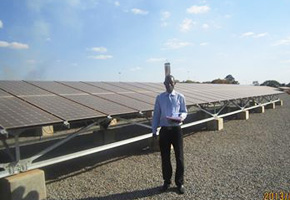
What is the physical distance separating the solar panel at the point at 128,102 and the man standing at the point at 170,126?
2477 mm

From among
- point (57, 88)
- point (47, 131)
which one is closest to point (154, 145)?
point (57, 88)

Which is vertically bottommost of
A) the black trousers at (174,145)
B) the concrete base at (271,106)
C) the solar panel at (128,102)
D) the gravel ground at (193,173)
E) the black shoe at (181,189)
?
the concrete base at (271,106)

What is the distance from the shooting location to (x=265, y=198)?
4930mm

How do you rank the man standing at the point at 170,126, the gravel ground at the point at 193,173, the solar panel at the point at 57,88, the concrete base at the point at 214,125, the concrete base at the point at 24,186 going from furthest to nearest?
the concrete base at the point at 214,125 < the solar panel at the point at 57,88 < the gravel ground at the point at 193,173 < the man standing at the point at 170,126 < the concrete base at the point at 24,186

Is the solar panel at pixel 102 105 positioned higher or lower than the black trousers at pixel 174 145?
higher

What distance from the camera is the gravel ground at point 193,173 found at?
17.6ft

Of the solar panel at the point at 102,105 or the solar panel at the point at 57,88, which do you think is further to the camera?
the solar panel at the point at 57,88

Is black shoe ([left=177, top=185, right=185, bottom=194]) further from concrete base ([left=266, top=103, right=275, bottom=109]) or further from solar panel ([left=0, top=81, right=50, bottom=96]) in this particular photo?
concrete base ([left=266, top=103, right=275, bottom=109])

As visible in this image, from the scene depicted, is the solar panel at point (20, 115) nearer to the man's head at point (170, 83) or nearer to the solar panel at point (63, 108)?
the solar panel at point (63, 108)

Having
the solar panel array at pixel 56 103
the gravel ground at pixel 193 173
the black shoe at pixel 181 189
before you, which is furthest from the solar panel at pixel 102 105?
the black shoe at pixel 181 189

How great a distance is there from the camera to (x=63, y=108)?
6254 millimetres

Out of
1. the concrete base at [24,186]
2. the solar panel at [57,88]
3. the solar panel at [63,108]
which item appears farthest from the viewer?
the solar panel at [57,88]

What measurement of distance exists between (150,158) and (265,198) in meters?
3.66

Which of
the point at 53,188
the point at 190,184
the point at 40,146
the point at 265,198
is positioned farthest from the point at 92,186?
the point at 40,146
